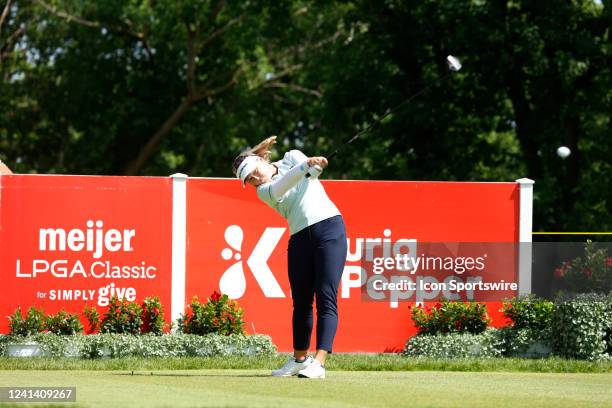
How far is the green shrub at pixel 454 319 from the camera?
12531 mm

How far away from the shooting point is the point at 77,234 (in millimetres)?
12625

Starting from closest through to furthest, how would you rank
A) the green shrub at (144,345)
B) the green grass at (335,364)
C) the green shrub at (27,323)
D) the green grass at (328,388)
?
1. the green grass at (328,388)
2. the green grass at (335,364)
3. the green shrub at (144,345)
4. the green shrub at (27,323)

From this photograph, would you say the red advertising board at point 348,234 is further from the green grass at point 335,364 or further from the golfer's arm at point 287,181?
the golfer's arm at point 287,181

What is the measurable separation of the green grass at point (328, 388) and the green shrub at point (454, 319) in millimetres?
2845

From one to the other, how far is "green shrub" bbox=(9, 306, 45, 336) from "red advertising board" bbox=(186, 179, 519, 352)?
1.65 metres

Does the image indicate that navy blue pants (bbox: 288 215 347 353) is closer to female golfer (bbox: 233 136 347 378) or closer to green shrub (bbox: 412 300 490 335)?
female golfer (bbox: 233 136 347 378)

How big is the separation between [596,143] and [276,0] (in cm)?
1020

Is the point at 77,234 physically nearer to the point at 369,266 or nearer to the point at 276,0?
the point at 369,266

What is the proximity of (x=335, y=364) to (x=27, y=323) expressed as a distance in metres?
3.51

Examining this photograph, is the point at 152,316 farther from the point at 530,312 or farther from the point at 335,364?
→ the point at 530,312

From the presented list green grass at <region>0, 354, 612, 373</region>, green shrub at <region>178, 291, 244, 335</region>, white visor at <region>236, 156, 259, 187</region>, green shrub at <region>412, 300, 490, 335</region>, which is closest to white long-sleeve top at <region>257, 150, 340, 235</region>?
white visor at <region>236, 156, 259, 187</region>

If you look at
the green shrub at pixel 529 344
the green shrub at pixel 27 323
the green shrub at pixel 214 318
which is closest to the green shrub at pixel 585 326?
the green shrub at pixel 529 344

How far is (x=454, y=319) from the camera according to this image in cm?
1253

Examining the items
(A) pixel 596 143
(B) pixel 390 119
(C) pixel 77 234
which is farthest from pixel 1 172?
(A) pixel 596 143
